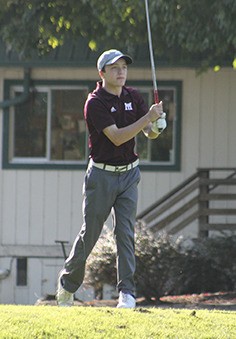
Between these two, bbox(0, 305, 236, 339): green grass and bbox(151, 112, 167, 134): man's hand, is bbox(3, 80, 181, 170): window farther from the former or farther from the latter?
bbox(0, 305, 236, 339): green grass

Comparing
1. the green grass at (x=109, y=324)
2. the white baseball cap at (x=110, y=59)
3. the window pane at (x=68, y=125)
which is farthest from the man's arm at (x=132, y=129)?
the window pane at (x=68, y=125)

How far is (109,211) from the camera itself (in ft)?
32.1

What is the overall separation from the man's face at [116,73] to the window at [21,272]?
10.1 m

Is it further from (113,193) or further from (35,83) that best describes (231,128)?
(113,193)

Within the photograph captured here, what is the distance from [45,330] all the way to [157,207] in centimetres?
1005

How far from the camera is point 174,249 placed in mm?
15062

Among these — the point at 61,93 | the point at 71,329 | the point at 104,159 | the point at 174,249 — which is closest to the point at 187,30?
the point at 174,249

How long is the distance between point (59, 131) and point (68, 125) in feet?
0.59

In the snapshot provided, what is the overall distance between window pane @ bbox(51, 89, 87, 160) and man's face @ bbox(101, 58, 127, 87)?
947 cm

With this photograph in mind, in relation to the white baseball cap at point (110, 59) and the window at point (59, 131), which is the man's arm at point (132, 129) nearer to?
the white baseball cap at point (110, 59)

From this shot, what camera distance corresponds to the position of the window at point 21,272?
1944 cm

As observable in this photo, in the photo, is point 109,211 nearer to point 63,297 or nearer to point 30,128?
point 63,297

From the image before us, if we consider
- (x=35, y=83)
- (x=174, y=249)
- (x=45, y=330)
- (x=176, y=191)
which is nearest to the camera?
(x=45, y=330)

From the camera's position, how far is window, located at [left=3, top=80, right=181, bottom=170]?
747 inches
